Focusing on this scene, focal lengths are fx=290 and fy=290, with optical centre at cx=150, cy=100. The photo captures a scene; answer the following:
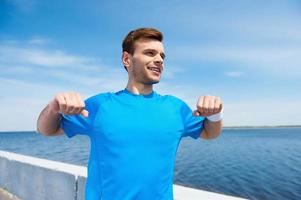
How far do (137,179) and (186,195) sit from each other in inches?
54.6

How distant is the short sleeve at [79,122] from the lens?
214cm

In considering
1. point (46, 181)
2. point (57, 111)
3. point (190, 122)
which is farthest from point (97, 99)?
point (46, 181)

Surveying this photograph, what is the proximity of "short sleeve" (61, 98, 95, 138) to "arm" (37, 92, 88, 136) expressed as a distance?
0.05 m

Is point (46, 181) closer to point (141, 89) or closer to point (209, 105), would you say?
point (141, 89)

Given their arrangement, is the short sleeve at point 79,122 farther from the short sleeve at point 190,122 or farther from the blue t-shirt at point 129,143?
the short sleeve at point 190,122

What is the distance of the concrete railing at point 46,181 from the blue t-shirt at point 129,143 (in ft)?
4.18

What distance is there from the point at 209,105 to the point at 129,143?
603mm

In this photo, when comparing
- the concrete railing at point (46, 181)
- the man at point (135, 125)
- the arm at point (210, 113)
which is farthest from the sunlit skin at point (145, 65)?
the concrete railing at point (46, 181)

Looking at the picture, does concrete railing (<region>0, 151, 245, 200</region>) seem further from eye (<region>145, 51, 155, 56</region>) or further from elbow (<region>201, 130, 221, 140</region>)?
eye (<region>145, 51, 155, 56</region>)

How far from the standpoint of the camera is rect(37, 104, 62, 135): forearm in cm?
205

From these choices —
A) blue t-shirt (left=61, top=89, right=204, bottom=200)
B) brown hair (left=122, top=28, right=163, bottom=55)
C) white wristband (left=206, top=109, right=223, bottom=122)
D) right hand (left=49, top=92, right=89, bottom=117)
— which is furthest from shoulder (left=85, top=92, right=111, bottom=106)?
white wristband (left=206, top=109, right=223, bottom=122)

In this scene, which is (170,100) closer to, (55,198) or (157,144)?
(157,144)

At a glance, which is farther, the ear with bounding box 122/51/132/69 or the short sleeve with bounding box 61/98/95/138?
the ear with bounding box 122/51/132/69

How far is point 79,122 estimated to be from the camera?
215 centimetres
